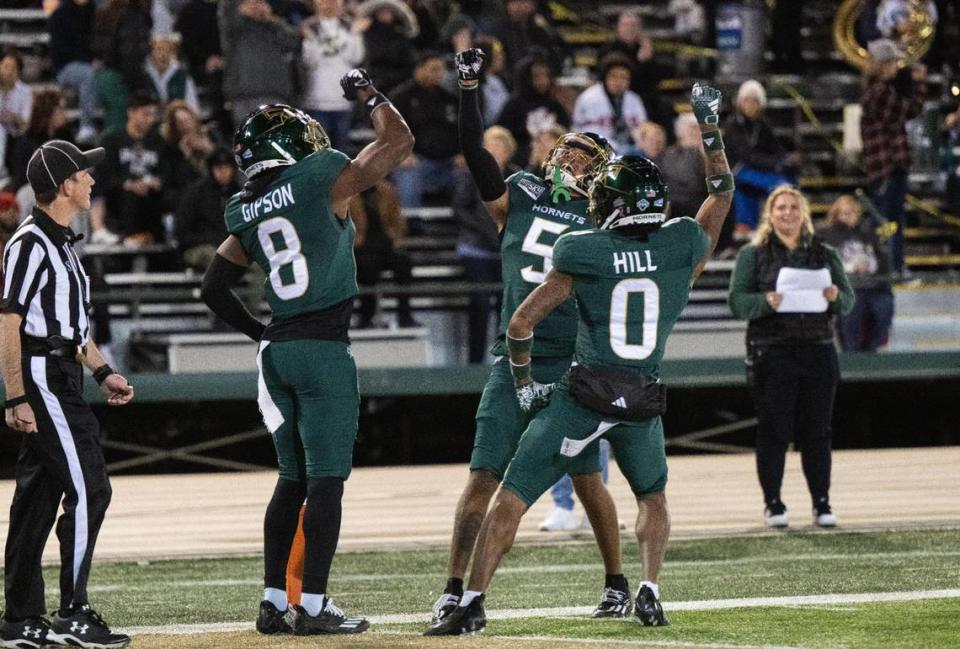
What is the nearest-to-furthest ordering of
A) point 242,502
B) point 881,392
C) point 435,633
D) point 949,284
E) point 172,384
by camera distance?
1. point 435,633
2. point 242,502
3. point 172,384
4. point 881,392
5. point 949,284

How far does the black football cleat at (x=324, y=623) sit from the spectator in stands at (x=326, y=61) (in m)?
9.96

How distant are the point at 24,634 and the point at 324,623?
1.17 m

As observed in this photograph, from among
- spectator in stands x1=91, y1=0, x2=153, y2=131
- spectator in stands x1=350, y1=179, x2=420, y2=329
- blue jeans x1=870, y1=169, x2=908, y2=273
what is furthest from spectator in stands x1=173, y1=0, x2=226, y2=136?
blue jeans x1=870, y1=169, x2=908, y2=273

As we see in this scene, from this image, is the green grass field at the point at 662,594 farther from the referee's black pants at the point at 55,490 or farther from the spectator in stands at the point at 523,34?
the spectator in stands at the point at 523,34

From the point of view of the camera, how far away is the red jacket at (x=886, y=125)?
18156 millimetres

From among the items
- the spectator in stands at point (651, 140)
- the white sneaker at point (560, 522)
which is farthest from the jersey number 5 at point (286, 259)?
the spectator in stands at point (651, 140)

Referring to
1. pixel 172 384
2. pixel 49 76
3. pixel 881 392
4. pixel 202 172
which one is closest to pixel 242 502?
pixel 172 384

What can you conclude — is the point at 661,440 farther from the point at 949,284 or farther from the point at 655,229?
the point at 949,284

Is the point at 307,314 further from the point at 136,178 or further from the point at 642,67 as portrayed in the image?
the point at 642,67

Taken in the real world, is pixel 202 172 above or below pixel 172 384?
above

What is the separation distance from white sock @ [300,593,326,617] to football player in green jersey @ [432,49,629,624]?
1.87ft

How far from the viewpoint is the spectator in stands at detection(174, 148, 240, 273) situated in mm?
16016

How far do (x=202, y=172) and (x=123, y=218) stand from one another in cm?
82

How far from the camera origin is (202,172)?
54.6ft
